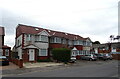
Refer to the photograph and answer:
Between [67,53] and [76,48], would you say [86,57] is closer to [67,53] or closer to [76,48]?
[76,48]

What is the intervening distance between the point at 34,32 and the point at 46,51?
475 cm

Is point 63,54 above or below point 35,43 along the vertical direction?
below

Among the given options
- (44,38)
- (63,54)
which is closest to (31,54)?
(44,38)

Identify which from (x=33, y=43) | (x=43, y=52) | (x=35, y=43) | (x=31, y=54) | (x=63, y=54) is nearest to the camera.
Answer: (x=63, y=54)

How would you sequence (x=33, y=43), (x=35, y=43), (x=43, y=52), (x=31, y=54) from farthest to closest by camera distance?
(x=43, y=52), (x=35, y=43), (x=33, y=43), (x=31, y=54)

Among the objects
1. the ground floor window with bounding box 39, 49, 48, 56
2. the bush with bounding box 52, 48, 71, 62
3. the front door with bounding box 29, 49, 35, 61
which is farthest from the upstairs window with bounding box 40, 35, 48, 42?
the bush with bounding box 52, 48, 71, 62

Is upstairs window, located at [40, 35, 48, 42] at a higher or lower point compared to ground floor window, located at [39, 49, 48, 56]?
higher

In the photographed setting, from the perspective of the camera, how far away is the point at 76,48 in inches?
1699

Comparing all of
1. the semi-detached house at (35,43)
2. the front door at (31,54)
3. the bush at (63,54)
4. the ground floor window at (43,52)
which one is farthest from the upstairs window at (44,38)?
the bush at (63,54)

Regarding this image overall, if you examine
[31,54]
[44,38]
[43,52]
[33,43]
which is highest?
[44,38]

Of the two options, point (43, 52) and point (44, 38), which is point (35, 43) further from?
point (43, 52)

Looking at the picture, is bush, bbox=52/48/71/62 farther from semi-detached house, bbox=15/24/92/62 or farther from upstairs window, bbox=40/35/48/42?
upstairs window, bbox=40/35/48/42

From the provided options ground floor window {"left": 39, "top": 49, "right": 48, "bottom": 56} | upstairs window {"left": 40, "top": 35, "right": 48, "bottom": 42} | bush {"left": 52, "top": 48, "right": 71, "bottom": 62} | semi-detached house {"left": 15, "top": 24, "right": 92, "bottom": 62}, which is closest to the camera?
bush {"left": 52, "top": 48, "right": 71, "bottom": 62}

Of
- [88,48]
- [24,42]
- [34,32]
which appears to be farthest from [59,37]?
[88,48]
